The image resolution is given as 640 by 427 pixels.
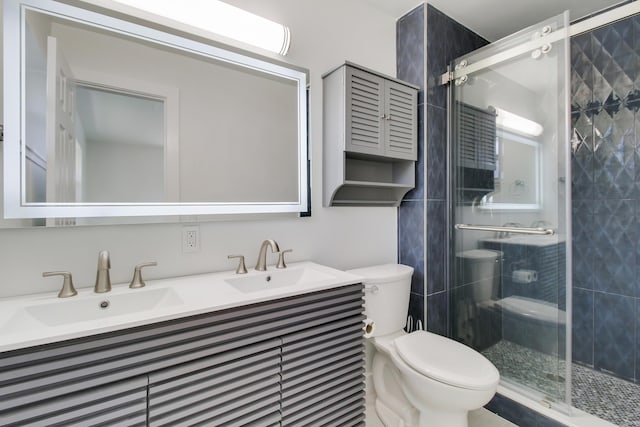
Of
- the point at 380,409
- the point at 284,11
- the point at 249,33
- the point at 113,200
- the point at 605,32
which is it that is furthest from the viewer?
the point at 605,32

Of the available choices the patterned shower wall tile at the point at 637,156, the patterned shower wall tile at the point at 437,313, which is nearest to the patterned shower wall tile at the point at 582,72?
the patterned shower wall tile at the point at 637,156

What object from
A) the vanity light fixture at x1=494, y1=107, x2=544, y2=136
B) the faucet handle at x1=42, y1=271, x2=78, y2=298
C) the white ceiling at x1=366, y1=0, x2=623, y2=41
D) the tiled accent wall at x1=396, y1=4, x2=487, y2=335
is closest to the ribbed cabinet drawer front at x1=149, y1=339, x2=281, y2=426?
the faucet handle at x1=42, y1=271, x2=78, y2=298

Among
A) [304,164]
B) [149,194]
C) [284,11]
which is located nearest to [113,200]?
[149,194]

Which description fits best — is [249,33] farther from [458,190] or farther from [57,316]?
[458,190]

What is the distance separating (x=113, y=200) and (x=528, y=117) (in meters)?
2.10

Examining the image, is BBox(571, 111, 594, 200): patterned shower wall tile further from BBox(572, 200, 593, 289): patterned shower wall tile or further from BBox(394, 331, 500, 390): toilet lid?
BBox(394, 331, 500, 390): toilet lid

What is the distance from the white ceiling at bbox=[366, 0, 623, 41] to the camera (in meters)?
1.92

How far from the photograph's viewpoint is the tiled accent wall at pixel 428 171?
192cm

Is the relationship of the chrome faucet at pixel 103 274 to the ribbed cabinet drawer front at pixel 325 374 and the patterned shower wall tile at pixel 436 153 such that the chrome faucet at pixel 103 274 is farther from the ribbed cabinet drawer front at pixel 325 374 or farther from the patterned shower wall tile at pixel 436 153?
the patterned shower wall tile at pixel 436 153

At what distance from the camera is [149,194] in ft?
4.01

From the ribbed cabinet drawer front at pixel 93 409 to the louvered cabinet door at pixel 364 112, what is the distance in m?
1.34

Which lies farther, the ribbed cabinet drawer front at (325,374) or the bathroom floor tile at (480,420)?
the bathroom floor tile at (480,420)

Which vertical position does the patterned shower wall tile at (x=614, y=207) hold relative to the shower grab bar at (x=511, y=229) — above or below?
above

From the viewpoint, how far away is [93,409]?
0.76 m
